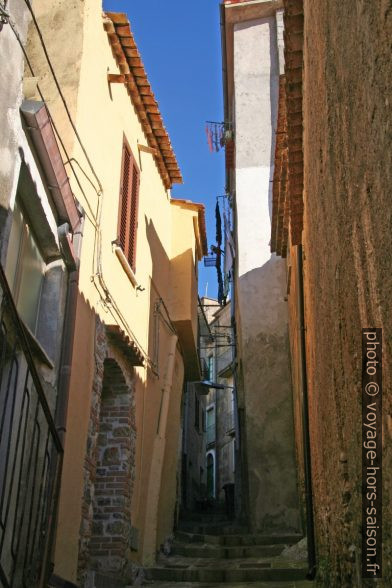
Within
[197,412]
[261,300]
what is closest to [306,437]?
[261,300]

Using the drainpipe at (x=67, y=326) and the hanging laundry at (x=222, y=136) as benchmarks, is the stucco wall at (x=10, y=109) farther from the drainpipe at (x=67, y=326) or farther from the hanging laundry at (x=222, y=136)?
the hanging laundry at (x=222, y=136)

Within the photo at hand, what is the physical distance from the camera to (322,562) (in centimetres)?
621

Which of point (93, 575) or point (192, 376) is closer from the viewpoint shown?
point (93, 575)

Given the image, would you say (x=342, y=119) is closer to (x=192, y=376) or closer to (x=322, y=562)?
(x=322, y=562)

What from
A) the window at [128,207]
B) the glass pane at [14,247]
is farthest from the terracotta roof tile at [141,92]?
the glass pane at [14,247]

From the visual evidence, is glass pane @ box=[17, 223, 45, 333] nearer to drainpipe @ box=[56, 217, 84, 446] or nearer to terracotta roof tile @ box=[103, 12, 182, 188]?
drainpipe @ box=[56, 217, 84, 446]

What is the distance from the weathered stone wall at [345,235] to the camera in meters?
2.69

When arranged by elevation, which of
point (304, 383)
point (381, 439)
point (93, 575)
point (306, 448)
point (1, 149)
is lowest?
point (93, 575)

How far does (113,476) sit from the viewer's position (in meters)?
8.20

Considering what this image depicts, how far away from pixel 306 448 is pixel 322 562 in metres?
1.74

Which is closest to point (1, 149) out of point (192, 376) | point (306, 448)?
point (306, 448)

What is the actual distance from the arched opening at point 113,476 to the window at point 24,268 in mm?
1984

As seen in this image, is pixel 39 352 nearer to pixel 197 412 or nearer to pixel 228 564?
pixel 228 564

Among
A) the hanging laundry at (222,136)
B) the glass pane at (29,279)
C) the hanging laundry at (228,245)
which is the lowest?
the glass pane at (29,279)
